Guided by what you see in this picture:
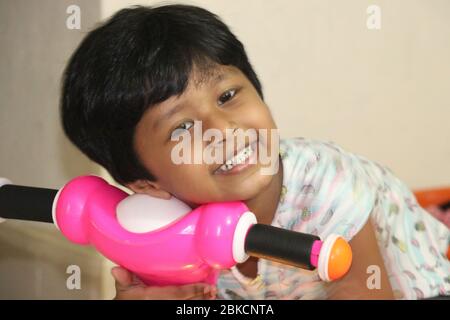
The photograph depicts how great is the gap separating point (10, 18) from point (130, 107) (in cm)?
29

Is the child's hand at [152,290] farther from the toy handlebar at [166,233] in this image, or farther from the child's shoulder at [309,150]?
the child's shoulder at [309,150]

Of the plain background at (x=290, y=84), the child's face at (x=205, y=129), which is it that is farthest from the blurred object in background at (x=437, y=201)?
the child's face at (x=205, y=129)

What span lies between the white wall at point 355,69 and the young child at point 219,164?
0.05 metres

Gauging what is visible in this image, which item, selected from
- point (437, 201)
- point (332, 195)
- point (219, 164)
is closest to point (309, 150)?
point (332, 195)

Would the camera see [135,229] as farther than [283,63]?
No

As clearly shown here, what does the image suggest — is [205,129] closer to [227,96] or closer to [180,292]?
[227,96]

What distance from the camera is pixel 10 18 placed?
2.64 feet

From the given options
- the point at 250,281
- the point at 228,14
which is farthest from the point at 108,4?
the point at 250,281

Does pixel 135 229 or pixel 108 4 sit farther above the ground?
pixel 108 4

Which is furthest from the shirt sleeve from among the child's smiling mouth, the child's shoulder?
the child's smiling mouth

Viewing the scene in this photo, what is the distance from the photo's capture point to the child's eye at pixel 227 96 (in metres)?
0.63

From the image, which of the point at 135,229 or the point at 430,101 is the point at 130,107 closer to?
the point at 135,229

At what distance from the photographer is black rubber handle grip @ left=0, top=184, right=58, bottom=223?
26.4 inches
